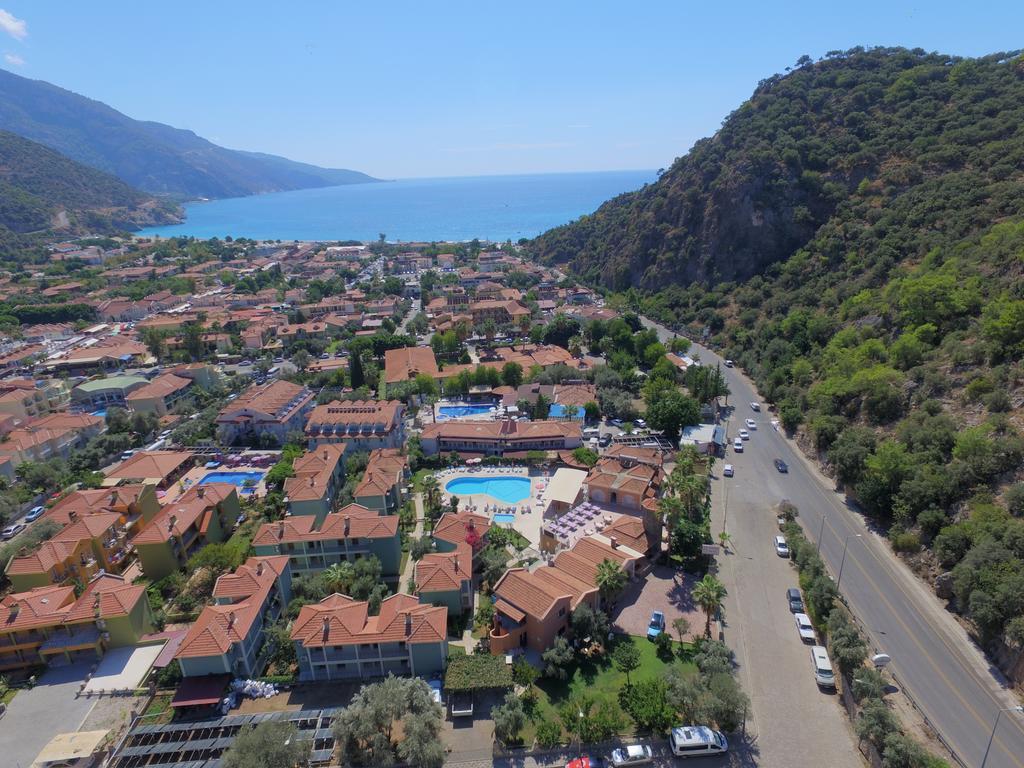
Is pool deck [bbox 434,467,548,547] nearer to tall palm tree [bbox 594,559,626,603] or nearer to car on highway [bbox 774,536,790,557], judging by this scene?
tall palm tree [bbox 594,559,626,603]

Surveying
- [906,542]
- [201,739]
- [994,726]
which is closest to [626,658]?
[994,726]

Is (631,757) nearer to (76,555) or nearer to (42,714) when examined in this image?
(42,714)

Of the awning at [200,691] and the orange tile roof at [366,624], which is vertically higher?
the orange tile roof at [366,624]

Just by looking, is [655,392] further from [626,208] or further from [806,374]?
[626,208]

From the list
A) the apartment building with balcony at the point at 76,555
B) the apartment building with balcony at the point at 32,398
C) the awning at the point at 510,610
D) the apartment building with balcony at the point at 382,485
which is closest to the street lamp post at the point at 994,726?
the awning at the point at 510,610

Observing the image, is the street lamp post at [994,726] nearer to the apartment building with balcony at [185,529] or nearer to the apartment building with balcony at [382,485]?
the apartment building with balcony at [382,485]
